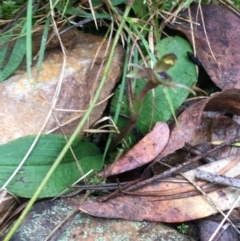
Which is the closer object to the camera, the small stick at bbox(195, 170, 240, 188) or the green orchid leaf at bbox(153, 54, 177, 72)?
the green orchid leaf at bbox(153, 54, 177, 72)

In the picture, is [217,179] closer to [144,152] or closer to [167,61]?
[144,152]

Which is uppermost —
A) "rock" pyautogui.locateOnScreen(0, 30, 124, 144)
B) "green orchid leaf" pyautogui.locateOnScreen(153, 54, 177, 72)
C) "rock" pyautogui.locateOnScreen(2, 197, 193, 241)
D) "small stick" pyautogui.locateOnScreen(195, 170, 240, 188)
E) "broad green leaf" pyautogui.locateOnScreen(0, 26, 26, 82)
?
"green orchid leaf" pyautogui.locateOnScreen(153, 54, 177, 72)

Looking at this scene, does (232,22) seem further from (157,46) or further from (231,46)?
(157,46)

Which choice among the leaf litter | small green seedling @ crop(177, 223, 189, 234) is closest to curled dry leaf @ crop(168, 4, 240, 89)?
the leaf litter

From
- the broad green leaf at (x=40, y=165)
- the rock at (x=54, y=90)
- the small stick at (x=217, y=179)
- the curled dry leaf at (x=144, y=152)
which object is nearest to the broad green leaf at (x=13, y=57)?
the rock at (x=54, y=90)

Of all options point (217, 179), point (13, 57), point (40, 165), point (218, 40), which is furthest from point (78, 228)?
point (218, 40)

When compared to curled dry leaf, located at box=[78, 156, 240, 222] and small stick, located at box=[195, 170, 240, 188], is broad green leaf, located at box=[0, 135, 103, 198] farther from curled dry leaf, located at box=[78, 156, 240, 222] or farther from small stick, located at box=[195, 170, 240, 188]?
small stick, located at box=[195, 170, 240, 188]
